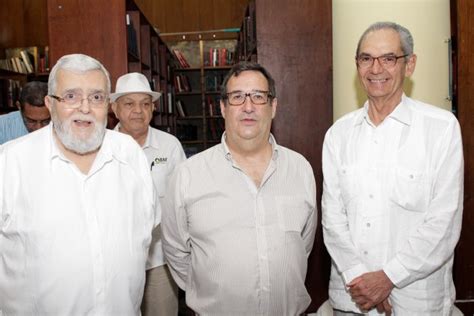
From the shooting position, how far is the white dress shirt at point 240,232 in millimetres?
1897

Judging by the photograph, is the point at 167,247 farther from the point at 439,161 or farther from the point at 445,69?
the point at 445,69

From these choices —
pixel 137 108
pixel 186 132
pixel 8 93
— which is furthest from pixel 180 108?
pixel 137 108

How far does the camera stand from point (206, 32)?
9.30 metres

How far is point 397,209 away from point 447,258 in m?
0.31

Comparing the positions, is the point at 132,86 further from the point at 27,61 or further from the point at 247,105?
the point at 27,61

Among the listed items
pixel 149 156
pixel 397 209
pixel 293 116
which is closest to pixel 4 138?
pixel 149 156

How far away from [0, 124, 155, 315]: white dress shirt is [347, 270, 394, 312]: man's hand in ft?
3.18

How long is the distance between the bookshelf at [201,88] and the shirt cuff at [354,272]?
6.92 metres

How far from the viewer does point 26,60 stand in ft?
26.4

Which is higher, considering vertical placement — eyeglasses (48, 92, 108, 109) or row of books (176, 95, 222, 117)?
row of books (176, 95, 222, 117)

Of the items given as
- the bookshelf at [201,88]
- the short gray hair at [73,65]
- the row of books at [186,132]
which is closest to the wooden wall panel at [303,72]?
the short gray hair at [73,65]

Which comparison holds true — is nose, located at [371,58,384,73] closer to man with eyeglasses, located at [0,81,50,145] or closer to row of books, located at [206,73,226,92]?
man with eyeglasses, located at [0,81,50,145]

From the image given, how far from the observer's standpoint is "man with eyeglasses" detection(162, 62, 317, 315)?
1901 mm

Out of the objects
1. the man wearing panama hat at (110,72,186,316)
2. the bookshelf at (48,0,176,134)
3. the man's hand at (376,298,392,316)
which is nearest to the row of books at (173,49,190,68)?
the bookshelf at (48,0,176,134)
